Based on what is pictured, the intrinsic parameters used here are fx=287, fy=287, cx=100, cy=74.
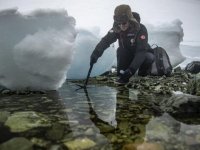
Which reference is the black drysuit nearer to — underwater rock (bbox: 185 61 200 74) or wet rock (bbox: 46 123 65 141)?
wet rock (bbox: 46 123 65 141)

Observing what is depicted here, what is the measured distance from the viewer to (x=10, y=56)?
4309 mm

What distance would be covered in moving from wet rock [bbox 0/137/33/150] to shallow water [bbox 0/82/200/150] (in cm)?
6

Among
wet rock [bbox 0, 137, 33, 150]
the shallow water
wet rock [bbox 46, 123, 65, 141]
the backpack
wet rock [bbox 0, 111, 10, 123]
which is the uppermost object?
the backpack

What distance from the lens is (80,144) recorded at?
2.14 metres

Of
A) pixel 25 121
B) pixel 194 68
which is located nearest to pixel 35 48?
pixel 25 121

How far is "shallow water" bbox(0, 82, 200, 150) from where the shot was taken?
2201 millimetres

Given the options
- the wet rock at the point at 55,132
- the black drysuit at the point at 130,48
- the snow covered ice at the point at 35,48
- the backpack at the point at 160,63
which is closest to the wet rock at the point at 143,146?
the wet rock at the point at 55,132

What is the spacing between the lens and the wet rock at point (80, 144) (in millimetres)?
2078

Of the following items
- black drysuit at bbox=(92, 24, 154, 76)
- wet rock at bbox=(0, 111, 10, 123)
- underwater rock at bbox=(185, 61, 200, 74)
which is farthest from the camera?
underwater rock at bbox=(185, 61, 200, 74)

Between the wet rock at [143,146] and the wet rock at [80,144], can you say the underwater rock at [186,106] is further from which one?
the wet rock at [80,144]

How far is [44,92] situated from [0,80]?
69 cm

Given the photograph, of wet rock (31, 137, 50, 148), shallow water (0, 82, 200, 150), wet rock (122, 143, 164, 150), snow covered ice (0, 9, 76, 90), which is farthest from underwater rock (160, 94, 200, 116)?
snow covered ice (0, 9, 76, 90)

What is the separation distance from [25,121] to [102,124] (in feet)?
2.36

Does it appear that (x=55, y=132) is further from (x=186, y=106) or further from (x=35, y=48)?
(x=35, y=48)
